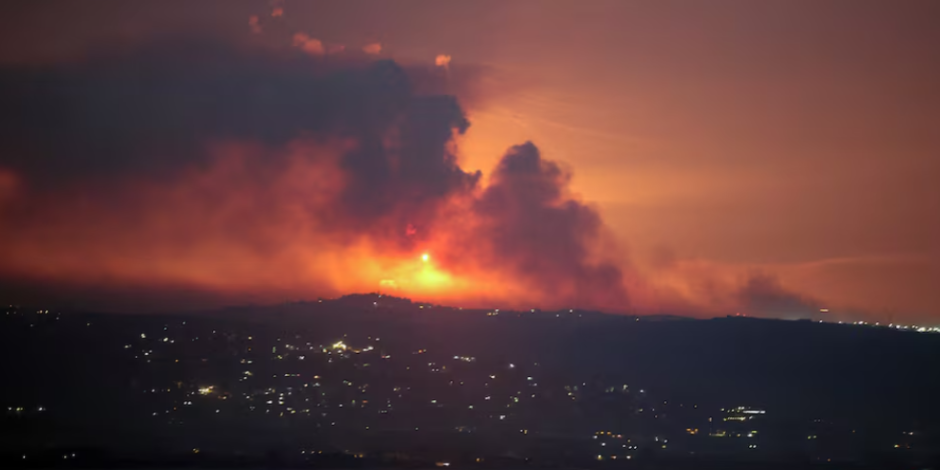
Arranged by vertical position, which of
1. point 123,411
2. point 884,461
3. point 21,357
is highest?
point 21,357

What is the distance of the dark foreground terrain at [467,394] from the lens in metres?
30.5

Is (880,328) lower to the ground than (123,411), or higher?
higher

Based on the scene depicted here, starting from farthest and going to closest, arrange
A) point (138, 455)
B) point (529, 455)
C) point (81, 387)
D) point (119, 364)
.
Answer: point (119, 364)
point (81, 387)
point (529, 455)
point (138, 455)

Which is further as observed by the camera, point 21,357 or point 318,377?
point 318,377

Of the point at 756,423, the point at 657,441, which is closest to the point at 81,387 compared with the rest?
the point at 657,441

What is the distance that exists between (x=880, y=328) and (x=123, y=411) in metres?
48.8

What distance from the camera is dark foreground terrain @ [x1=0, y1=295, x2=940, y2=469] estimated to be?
30516 mm

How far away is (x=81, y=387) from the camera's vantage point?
129 ft

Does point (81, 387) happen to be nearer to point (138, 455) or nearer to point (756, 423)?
point (138, 455)

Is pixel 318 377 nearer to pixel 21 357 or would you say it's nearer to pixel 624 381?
pixel 21 357

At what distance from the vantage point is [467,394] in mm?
43875

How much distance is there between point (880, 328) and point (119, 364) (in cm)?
4943

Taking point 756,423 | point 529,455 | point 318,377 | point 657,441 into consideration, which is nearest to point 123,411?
point 318,377

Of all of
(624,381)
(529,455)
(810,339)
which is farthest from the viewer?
(810,339)
